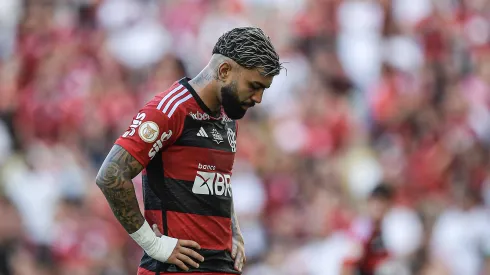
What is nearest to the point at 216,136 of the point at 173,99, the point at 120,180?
the point at 173,99

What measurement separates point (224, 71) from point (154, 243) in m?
0.94

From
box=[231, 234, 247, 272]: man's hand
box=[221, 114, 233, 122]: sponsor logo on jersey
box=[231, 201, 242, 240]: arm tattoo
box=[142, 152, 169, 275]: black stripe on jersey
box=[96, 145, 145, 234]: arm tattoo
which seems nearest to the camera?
box=[96, 145, 145, 234]: arm tattoo

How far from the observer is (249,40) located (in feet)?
17.3

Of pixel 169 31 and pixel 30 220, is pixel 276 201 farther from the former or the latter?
pixel 169 31

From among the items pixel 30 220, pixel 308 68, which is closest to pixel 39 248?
pixel 30 220

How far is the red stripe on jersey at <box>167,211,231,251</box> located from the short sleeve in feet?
1.16

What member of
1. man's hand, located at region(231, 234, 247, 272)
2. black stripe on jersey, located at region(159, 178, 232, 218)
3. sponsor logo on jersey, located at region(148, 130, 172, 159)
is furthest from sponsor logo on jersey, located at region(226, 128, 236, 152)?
man's hand, located at region(231, 234, 247, 272)

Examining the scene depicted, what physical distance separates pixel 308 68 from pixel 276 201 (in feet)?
9.06

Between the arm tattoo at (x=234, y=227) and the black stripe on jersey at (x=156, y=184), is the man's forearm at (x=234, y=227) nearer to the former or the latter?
the arm tattoo at (x=234, y=227)

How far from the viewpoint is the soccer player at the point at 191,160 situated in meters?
5.15

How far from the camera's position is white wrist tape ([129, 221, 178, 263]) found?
518 cm

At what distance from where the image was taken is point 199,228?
5.32 metres

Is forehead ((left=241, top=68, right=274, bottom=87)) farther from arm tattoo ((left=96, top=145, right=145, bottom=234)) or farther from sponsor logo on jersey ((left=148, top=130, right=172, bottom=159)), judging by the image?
arm tattoo ((left=96, top=145, right=145, bottom=234))

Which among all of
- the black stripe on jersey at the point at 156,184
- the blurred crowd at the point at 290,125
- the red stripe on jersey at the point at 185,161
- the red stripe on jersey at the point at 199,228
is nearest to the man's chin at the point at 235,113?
the red stripe on jersey at the point at 185,161
